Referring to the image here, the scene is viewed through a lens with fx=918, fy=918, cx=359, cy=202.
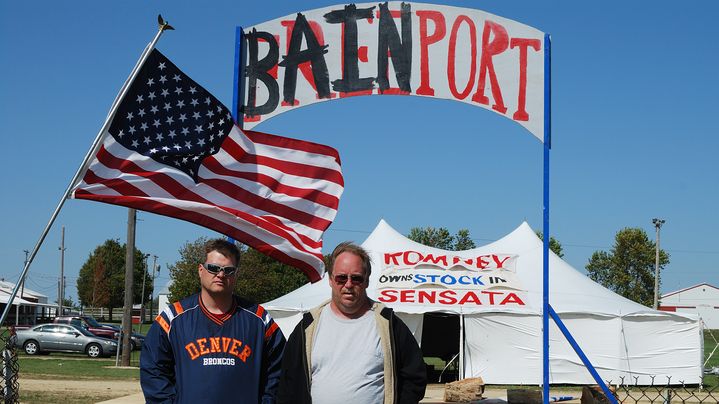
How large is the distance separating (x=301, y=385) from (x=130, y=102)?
2.55 metres

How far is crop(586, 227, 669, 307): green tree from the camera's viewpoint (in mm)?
63531

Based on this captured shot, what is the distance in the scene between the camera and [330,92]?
745 cm

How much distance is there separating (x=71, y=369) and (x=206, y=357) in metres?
20.5

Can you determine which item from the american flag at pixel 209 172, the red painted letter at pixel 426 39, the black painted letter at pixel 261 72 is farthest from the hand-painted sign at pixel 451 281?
the american flag at pixel 209 172

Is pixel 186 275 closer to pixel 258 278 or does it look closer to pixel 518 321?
pixel 258 278

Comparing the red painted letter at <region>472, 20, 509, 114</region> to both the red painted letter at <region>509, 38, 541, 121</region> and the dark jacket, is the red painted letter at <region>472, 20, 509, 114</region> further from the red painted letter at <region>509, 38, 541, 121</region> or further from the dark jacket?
the dark jacket

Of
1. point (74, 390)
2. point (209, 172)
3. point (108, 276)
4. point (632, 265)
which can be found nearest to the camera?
point (209, 172)

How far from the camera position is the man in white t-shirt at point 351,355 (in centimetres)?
401

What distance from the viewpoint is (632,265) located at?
212ft

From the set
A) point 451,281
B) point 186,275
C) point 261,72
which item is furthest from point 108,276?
point 261,72

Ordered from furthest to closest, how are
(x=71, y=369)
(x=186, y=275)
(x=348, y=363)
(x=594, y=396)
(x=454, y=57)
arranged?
(x=186, y=275) < (x=71, y=369) < (x=594, y=396) < (x=454, y=57) < (x=348, y=363)

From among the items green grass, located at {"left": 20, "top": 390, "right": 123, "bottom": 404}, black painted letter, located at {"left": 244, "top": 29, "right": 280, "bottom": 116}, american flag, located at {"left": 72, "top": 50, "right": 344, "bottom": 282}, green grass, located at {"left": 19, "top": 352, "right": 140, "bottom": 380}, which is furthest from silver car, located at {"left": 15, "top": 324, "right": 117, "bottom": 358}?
american flag, located at {"left": 72, "top": 50, "right": 344, "bottom": 282}

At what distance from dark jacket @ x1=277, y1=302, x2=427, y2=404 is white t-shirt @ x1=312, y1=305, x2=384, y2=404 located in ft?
0.10

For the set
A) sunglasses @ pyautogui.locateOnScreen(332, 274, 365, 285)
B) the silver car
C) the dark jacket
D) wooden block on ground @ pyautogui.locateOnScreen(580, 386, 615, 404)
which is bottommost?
the silver car
